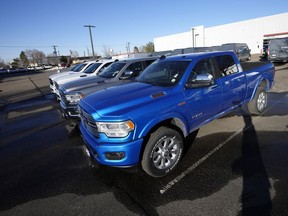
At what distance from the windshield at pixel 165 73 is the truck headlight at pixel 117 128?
125 centimetres

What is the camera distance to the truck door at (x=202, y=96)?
3.73 m

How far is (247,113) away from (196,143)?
2558 mm

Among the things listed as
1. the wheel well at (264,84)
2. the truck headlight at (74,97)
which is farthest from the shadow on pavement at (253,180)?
the truck headlight at (74,97)

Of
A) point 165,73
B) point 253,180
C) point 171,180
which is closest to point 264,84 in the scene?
point 165,73

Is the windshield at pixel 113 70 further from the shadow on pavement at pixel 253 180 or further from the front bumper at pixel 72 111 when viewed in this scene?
the shadow on pavement at pixel 253 180

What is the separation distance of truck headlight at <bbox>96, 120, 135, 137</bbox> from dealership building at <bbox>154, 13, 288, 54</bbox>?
165ft

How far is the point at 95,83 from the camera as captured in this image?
267 inches

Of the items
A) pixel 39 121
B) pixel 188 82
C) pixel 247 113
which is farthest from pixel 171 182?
pixel 39 121

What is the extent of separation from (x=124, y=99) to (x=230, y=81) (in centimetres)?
259

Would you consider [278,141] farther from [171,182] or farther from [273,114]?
[171,182]

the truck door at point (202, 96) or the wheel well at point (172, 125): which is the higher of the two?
the truck door at point (202, 96)

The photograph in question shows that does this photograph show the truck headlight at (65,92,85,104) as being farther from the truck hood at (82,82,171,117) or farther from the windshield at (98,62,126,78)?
A: the truck hood at (82,82,171,117)

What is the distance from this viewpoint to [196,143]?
180 inches

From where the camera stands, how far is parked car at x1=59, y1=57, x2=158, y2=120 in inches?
→ 226
